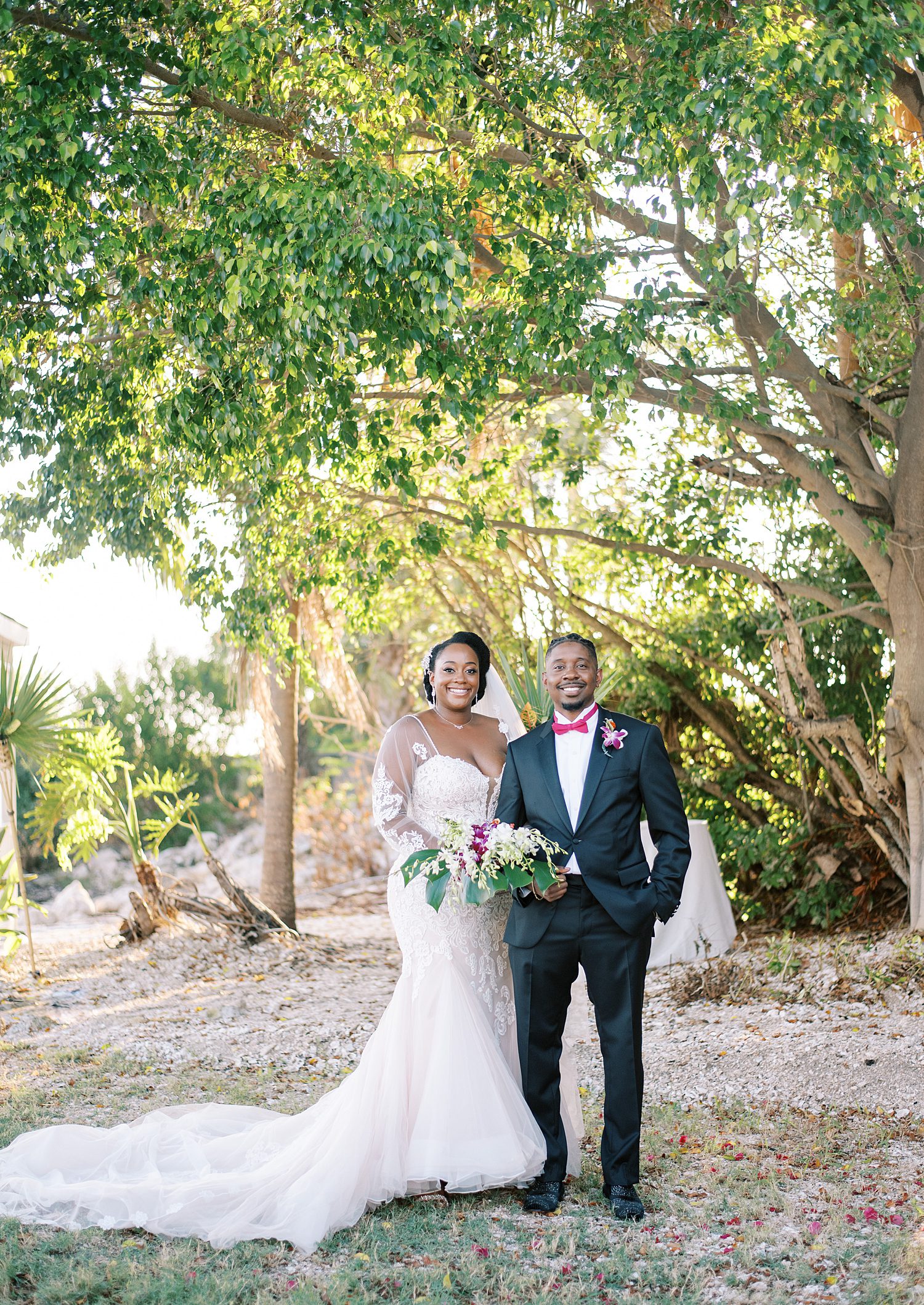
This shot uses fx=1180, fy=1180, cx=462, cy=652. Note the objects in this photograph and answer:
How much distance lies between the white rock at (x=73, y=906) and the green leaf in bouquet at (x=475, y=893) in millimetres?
13077

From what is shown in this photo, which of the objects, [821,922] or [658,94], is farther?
[821,922]

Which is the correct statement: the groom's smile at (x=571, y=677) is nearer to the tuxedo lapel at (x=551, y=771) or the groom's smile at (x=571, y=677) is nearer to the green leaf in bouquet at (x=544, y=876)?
the tuxedo lapel at (x=551, y=771)

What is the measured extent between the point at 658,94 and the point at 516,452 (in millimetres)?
4029

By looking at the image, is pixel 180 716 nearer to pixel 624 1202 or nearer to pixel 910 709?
pixel 910 709

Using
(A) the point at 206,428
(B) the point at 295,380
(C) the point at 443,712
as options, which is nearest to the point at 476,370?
(B) the point at 295,380

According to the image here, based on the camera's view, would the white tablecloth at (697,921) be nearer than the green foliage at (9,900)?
Yes

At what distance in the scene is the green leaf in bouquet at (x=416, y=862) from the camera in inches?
165

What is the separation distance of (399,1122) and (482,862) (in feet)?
3.20

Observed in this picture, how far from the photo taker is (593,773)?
4223mm

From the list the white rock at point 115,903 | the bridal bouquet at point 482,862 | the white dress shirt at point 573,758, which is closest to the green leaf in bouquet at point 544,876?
the bridal bouquet at point 482,862

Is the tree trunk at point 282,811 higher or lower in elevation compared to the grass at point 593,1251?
higher

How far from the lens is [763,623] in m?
10.6

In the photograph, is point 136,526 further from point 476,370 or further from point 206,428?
point 476,370

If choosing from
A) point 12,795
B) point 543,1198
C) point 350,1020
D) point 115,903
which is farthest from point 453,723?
point 115,903
